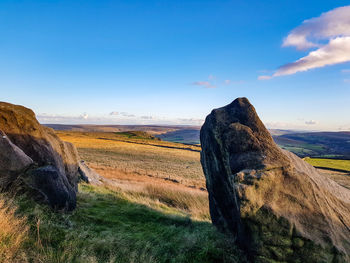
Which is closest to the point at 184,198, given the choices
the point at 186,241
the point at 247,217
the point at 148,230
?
the point at 148,230

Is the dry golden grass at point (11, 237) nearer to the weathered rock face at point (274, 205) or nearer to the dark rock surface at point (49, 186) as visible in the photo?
the dark rock surface at point (49, 186)

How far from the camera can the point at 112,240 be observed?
18.6 feet

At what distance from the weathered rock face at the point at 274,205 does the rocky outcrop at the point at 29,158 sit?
540 centimetres

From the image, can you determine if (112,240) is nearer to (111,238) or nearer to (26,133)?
(111,238)

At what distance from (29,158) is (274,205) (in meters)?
7.23

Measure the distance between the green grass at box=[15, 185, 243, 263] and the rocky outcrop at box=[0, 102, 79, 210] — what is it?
568 mm

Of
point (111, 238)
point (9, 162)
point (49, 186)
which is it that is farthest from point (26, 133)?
point (111, 238)

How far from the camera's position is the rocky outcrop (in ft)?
21.8

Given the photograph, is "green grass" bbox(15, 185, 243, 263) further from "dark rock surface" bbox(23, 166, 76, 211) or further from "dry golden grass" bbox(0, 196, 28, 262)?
"dark rock surface" bbox(23, 166, 76, 211)

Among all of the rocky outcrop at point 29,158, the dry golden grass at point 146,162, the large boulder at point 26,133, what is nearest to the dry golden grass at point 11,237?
the rocky outcrop at point 29,158

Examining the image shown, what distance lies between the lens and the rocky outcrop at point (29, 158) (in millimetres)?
6648

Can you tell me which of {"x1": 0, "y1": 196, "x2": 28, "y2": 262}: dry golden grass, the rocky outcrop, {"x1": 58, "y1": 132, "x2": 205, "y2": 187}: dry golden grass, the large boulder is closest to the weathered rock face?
{"x1": 0, "y1": 196, "x2": 28, "y2": 262}: dry golden grass

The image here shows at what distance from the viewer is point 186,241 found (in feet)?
20.8

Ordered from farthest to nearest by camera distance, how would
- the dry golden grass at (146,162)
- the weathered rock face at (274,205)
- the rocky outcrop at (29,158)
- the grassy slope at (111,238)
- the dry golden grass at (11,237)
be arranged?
the dry golden grass at (146,162) < the rocky outcrop at (29,158) < the weathered rock face at (274,205) < the grassy slope at (111,238) < the dry golden grass at (11,237)
